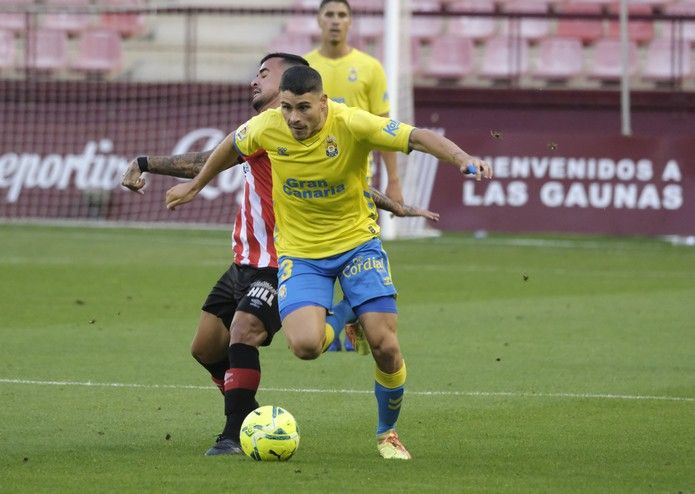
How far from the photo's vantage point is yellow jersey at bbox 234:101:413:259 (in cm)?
720

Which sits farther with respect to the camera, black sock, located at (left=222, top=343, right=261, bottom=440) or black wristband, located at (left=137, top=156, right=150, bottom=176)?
black wristband, located at (left=137, top=156, right=150, bottom=176)

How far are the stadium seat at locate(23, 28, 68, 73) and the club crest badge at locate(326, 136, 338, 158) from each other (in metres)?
18.5

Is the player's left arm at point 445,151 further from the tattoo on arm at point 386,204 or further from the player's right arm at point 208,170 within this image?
the tattoo on arm at point 386,204

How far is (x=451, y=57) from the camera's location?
83.0ft

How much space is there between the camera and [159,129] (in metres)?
23.0

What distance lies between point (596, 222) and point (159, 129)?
6.45 meters

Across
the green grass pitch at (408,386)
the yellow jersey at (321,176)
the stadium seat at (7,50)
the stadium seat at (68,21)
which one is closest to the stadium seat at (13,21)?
the stadium seat at (7,50)

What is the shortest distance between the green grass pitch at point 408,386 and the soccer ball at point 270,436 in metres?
0.08

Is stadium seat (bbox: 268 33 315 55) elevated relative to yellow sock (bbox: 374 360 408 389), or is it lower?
elevated

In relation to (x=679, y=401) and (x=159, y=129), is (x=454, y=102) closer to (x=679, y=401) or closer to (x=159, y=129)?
(x=159, y=129)

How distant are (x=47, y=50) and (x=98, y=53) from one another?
2.68 ft

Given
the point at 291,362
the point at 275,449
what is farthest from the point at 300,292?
the point at 291,362

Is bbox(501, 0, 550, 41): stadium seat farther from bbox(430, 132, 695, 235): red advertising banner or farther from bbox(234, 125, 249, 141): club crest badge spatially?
bbox(234, 125, 249, 141): club crest badge

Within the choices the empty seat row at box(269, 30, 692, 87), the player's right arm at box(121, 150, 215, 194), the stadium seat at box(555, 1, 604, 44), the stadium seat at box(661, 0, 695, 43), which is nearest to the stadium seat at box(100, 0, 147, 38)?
the empty seat row at box(269, 30, 692, 87)
